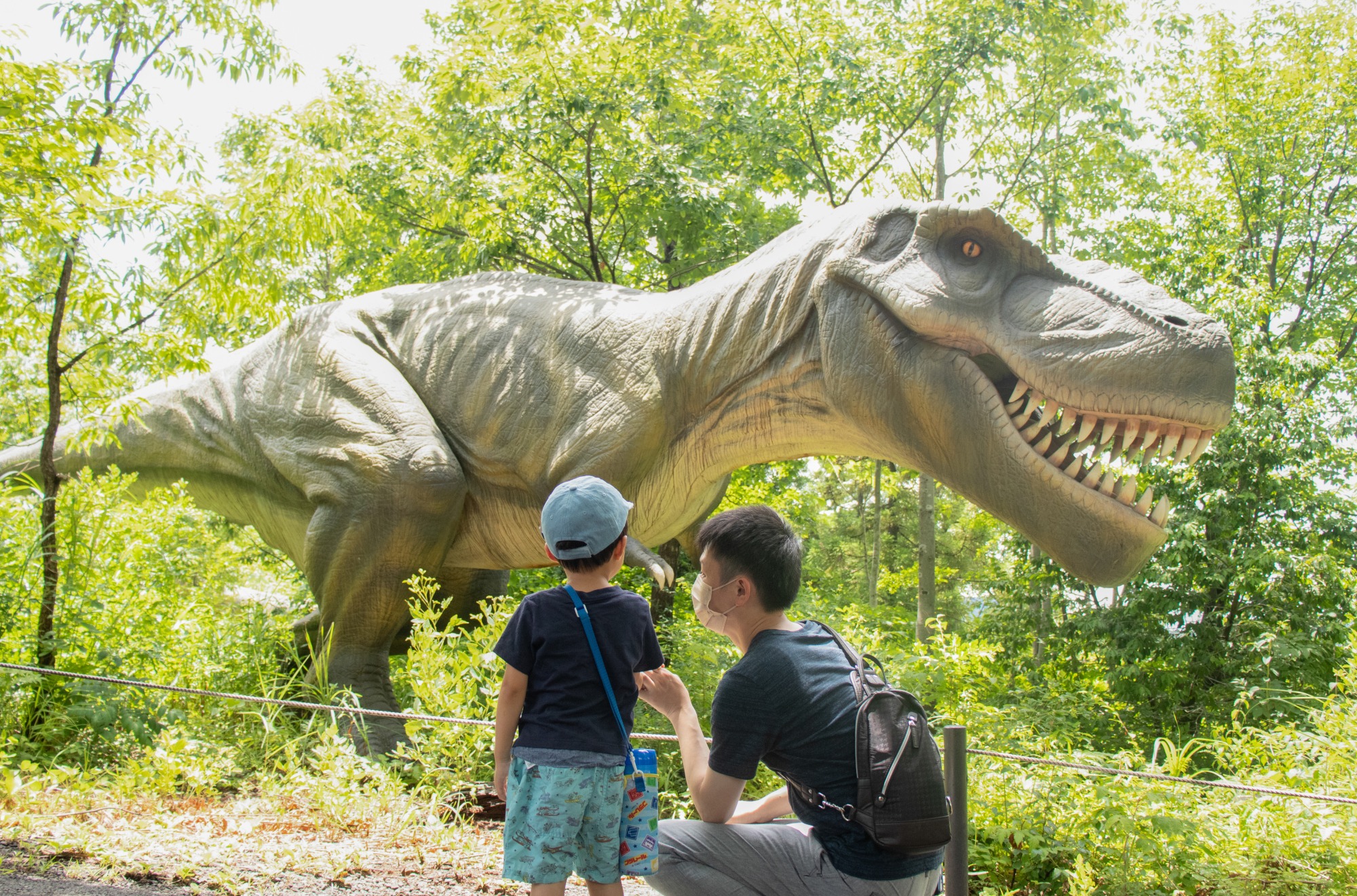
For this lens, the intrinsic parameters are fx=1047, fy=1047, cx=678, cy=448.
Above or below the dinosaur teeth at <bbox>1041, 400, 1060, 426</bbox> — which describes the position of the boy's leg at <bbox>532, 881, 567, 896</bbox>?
below

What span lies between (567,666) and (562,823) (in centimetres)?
30

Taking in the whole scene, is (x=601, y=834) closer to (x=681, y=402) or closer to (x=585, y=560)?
(x=585, y=560)

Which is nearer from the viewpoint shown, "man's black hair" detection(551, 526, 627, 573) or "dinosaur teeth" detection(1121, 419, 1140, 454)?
"man's black hair" detection(551, 526, 627, 573)

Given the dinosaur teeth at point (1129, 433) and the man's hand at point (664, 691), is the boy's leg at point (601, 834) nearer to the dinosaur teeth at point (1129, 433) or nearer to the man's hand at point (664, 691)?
the man's hand at point (664, 691)

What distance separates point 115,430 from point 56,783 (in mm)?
2196

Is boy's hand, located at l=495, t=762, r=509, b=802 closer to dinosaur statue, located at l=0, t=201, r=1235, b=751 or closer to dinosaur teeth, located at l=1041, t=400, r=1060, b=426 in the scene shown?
dinosaur statue, located at l=0, t=201, r=1235, b=751

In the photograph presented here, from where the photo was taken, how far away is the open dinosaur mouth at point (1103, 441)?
3.02 metres

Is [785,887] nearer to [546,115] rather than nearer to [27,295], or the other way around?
[27,295]

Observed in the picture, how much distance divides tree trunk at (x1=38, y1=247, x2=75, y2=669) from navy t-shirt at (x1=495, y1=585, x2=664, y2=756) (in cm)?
318

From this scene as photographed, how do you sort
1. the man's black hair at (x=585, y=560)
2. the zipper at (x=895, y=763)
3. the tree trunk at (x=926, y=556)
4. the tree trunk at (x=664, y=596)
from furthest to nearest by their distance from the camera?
the tree trunk at (x=926, y=556)
the tree trunk at (x=664, y=596)
the man's black hair at (x=585, y=560)
the zipper at (x=895, y=763)

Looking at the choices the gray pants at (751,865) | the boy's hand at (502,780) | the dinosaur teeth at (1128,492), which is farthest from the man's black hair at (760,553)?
the dinosaur teeth at (1128,492)

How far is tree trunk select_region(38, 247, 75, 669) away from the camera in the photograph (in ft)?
14.2

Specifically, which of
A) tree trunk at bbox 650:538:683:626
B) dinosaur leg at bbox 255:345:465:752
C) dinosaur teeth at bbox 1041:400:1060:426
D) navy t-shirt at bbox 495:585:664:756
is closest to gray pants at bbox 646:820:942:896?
navy t-shirt at bbox 495:585:664:756

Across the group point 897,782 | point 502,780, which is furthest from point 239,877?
point 897,782
